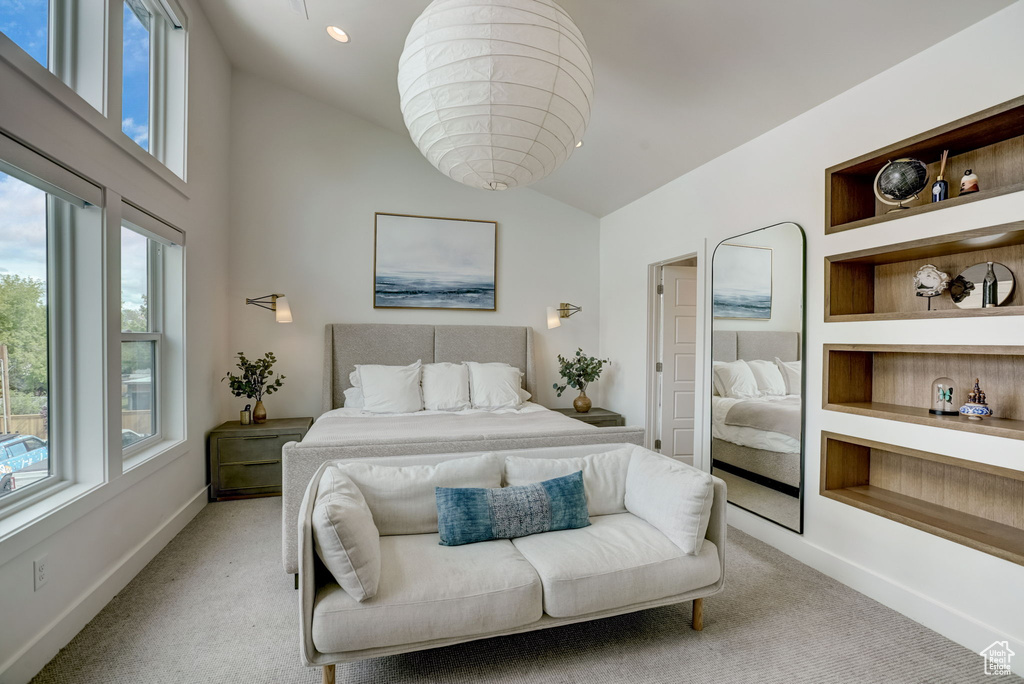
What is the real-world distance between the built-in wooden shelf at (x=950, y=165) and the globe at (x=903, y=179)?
75mm

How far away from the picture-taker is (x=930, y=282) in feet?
7.24

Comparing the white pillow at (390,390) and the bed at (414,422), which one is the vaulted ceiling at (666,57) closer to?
the bed at (414,422)

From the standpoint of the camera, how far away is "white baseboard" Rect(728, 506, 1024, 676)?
6.33 ft

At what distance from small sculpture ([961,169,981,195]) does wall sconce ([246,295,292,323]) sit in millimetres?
4421

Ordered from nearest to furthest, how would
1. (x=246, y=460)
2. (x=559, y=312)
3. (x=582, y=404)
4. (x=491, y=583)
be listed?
(x=491, y=583), (x=246, y=460), (x=582, y=404), (x=559, y=312)

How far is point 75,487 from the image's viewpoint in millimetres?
2121

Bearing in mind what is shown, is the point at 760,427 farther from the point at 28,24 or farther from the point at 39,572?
the point at 28,24

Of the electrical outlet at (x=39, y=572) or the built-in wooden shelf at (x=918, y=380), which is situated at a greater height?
the built-in wooden shelf at (x=918, y=380)

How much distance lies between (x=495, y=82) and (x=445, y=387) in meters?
3.01

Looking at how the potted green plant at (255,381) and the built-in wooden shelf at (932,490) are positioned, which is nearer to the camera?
the built-in wooden shelf at (932,490)

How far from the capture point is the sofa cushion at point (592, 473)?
2.30m

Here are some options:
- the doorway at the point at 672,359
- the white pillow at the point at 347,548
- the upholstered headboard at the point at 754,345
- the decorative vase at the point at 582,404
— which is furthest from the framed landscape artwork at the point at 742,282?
the white pillow at the point at 347,548

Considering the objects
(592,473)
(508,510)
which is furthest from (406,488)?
(592,473)

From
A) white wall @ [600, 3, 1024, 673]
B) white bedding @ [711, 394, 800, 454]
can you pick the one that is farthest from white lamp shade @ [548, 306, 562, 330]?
white bedding @ [711, 394, 800, 454]
